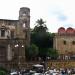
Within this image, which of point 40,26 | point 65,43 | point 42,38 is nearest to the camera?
point 42,38

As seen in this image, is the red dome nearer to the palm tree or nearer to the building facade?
the building facade

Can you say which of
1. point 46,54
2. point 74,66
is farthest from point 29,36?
point 74,66

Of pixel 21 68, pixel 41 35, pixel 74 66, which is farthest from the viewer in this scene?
pixel 41 35

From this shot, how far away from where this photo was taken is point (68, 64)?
222ft

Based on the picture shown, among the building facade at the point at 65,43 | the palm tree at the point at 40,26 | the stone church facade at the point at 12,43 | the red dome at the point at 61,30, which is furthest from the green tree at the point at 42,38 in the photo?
the stone church facade at the point at 12,43

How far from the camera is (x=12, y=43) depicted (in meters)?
65.1

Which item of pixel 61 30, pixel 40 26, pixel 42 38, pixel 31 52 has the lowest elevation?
pixel 31 52

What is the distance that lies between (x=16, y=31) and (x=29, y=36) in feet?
17.4

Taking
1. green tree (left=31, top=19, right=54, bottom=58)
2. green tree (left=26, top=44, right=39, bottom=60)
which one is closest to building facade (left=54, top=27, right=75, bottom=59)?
green tree (left=31, top=19, right=54, bottom=58)

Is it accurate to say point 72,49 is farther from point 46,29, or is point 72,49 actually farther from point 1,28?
point 1,28

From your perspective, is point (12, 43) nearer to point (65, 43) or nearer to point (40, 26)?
point (65, 43)

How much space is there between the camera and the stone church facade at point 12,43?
64.6m

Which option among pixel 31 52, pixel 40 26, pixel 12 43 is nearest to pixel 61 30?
pixel 40 26

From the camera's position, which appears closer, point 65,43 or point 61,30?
point 65,43
